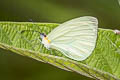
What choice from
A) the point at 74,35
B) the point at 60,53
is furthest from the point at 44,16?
the point at 60,53

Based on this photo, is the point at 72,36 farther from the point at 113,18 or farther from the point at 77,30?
the point at 113,18

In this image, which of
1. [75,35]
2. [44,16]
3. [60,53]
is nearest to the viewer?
[60,53]

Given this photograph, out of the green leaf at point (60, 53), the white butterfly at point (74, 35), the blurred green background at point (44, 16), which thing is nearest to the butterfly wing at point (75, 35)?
the white butterfly at point (74, 35)

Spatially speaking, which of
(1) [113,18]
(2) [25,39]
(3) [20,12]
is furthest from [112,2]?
(2) [25,39]

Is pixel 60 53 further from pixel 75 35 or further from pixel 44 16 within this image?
pixel 44 16

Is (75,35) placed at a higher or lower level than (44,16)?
lower

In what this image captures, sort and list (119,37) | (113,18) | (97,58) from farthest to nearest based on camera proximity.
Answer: (113,18) → (119,37) → (97,58)

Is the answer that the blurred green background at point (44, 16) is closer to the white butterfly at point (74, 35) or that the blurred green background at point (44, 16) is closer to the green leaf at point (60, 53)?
the white butterfly at point (74, 35)
